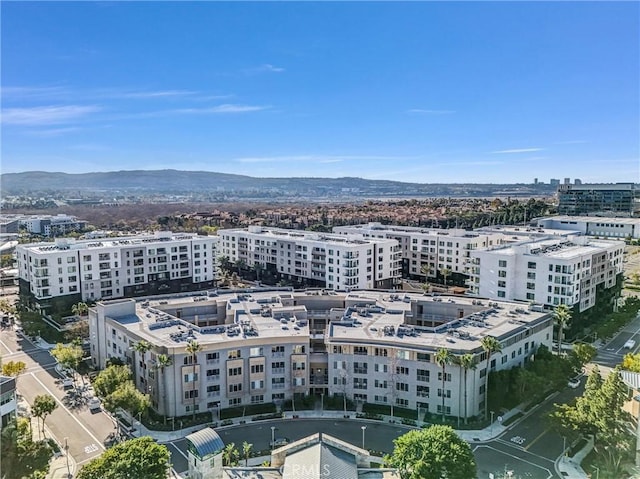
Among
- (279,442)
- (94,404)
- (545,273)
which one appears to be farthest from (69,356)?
(545,273)

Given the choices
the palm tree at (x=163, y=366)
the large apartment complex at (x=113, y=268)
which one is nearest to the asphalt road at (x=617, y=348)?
the palm tree at (x=163, y=366)

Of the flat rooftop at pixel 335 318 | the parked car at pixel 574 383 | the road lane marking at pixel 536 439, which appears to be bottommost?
the road lane marking at pixel 536 439

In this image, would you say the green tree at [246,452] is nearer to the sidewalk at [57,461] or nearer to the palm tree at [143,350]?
the sidewalk at [57,461]

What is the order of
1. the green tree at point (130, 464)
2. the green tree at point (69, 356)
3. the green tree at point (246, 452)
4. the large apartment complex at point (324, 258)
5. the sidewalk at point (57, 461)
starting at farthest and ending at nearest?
the large apartment complex at point (324, 258), the green tree at point (69, 356), the green tree at point (246, 452), the sidewalk at point (57, 461), the green tree at point (130, 464)

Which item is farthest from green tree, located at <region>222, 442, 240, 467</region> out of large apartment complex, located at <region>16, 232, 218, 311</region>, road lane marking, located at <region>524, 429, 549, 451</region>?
large apartment complex, located at <region>16, 232, 218, 311</region>

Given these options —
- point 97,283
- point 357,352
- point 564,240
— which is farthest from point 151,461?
point 564,240

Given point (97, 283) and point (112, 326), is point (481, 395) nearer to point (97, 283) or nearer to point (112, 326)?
point (112, 326)

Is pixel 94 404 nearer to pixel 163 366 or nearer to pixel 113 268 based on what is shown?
pixel 163 366
